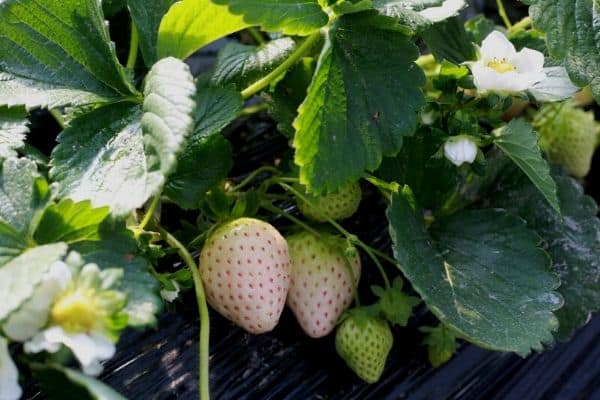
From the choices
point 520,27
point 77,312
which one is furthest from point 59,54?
point 520,27

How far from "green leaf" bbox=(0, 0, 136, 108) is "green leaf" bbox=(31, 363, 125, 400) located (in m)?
0.25

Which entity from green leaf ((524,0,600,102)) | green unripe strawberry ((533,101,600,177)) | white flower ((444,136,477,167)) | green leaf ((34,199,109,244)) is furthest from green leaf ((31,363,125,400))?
green unripe strawberry ((533,101,600,177))

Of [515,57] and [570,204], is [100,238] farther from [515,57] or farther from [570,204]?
[570,204]

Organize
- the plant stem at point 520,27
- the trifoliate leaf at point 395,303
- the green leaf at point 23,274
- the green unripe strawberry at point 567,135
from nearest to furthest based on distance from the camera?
the green leaf at point 23,274 → the trifoliate leaf at point 395,303 → the plant stem at point 520,27 → the green unripe strawberry at point 567,135

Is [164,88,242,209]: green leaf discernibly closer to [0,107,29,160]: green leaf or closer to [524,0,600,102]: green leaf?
[0,107,29,160]: green leaf

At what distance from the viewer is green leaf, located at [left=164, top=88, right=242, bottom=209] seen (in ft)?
2.52

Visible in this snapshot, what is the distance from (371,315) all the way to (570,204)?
11.6 inches

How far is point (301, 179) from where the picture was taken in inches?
28.6

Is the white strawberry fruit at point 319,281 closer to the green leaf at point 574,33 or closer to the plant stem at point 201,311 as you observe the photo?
the plant stem at point 201,311

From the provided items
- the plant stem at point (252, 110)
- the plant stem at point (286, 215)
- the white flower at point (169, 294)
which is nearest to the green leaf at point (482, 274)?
the plant stem at point (286, 215)

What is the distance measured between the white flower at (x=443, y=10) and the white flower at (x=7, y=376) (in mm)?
474

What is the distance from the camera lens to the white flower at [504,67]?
805 mm

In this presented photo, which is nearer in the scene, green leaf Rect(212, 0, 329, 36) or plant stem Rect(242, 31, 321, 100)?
green leaf Rect(212, 0, 329, 36)

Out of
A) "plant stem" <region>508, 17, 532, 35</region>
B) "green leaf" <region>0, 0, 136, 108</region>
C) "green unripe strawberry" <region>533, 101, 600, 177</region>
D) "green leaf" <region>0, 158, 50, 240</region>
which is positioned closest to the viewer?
"green leaf" <region>0, 158, 50, 240</region>
